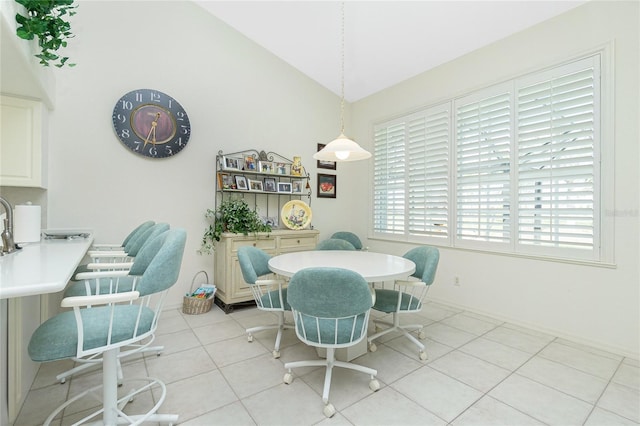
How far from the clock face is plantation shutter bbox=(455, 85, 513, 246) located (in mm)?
3291

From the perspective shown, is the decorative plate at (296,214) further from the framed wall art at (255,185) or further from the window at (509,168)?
the window at (509,168)

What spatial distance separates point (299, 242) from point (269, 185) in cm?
88

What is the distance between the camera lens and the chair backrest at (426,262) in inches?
92.0

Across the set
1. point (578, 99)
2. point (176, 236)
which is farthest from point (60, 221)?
point (578, 99)

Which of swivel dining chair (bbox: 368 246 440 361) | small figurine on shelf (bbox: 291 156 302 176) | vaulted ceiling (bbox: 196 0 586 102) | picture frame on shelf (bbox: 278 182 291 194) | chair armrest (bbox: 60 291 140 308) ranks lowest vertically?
swivel dining chair (bbox: 368 246 440 361)

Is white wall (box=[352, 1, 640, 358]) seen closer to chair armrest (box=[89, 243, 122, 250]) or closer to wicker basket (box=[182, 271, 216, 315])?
wicker basket (box=[182, 271, 216, 315])

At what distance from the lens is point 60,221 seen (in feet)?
9.09

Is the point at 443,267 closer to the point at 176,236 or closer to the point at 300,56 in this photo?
the point at 176,236

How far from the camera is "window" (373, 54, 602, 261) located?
2.56 meters

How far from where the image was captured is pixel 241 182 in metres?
3.67

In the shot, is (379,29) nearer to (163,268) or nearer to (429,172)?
(429,172)

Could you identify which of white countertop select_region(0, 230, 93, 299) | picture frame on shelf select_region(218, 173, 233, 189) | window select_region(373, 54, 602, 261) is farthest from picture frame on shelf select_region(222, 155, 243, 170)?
window select_region(373, 54, 602, 261)

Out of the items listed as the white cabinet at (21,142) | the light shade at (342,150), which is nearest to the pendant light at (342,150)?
the light shade at (342,150)

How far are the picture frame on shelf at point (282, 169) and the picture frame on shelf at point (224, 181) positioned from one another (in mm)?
643
